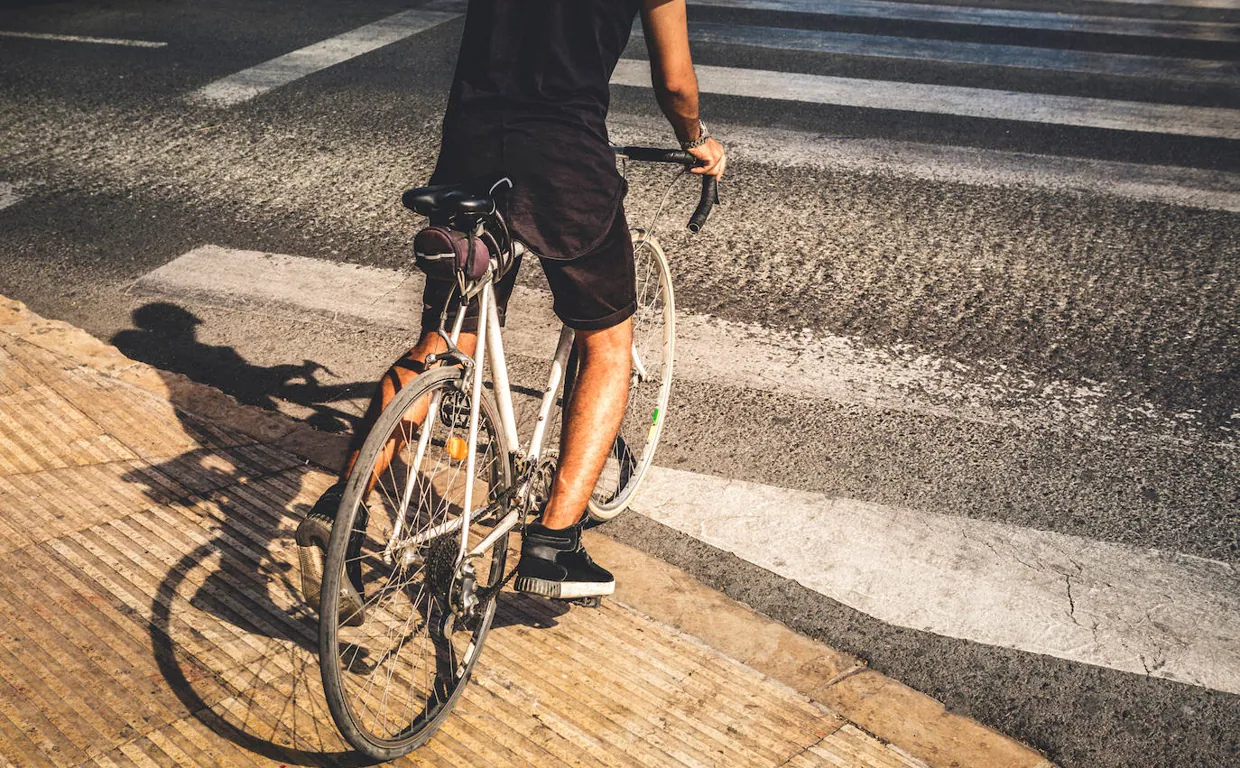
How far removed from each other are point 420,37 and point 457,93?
271 inches

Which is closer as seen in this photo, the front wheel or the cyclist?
the cyclist

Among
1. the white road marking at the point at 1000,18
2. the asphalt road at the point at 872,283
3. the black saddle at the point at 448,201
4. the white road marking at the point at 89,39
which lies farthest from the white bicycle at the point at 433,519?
the white road marking at the point at 1000,18

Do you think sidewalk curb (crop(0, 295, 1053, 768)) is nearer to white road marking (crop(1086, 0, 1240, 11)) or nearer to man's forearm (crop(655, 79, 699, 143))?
man's forearm (crop(655, 79, 699, 143))

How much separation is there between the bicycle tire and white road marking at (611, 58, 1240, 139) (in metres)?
5.64

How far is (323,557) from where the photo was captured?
2.42 meters

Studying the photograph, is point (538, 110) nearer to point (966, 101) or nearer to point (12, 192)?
point (12, 192)

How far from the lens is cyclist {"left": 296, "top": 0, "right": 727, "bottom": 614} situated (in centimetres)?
267

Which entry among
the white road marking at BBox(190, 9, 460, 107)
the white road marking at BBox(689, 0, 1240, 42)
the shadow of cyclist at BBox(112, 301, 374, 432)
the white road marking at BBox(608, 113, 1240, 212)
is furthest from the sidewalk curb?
the white road marking at BBox(689, 0, 1240, 42)

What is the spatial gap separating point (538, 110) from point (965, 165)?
4.54m

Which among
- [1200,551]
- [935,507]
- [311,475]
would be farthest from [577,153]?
[1200,551]

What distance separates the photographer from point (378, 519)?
2.53 meters

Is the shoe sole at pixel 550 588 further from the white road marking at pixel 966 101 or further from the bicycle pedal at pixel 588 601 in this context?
the white road marking at pixel 966 101

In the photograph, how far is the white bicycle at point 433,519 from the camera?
2350 mm

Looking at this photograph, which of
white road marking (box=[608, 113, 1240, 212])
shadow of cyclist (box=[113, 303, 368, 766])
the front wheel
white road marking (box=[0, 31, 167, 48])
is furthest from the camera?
white road marking (box=[0, 31, 167, 48])
